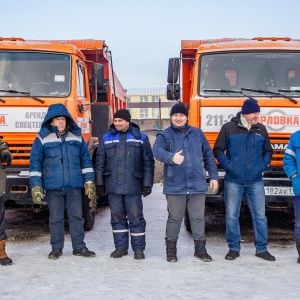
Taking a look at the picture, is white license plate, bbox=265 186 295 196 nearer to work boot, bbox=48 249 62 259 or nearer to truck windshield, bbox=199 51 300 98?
truck windshield, bbox=199 51 300 98

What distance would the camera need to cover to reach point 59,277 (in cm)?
551

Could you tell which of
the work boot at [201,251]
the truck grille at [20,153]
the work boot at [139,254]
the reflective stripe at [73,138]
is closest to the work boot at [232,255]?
the work boot at [201,251]

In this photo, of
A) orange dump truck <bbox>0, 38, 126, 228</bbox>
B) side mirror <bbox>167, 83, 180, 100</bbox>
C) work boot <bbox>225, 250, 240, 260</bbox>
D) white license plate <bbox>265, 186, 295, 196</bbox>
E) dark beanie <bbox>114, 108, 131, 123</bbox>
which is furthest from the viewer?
side mirror <bbox>167, 83, 180, 100</bbox>

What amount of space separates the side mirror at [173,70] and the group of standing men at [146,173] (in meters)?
1.72

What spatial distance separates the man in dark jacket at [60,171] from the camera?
6.36 metres

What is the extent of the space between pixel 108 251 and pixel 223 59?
3.11 m

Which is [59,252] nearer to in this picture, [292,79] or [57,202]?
[57,202]

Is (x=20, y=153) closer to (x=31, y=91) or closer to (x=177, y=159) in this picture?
(x=31, y=91)

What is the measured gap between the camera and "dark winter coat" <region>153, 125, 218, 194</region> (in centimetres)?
618

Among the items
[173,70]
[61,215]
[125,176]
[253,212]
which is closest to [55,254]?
[61,215]

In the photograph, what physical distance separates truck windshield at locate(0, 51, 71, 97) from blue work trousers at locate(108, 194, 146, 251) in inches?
82.1

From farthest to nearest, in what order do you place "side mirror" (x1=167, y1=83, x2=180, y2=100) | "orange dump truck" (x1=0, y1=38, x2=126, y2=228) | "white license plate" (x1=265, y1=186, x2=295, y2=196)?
1. "side mirror" (x1=167, y1=83, x2=180, y2=100)
2. "orange dump truck" (x1=0, y1=38, x2=126, y2=228)
3. "white license plate" (x1=265, y1=186, x2=295, y2=196)

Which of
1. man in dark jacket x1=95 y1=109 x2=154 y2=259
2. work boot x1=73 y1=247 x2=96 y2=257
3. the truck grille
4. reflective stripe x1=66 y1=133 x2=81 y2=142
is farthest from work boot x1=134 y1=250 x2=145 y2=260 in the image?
the truck grille

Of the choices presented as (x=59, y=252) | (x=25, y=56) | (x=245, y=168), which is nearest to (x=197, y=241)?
(x=245, y=168)
